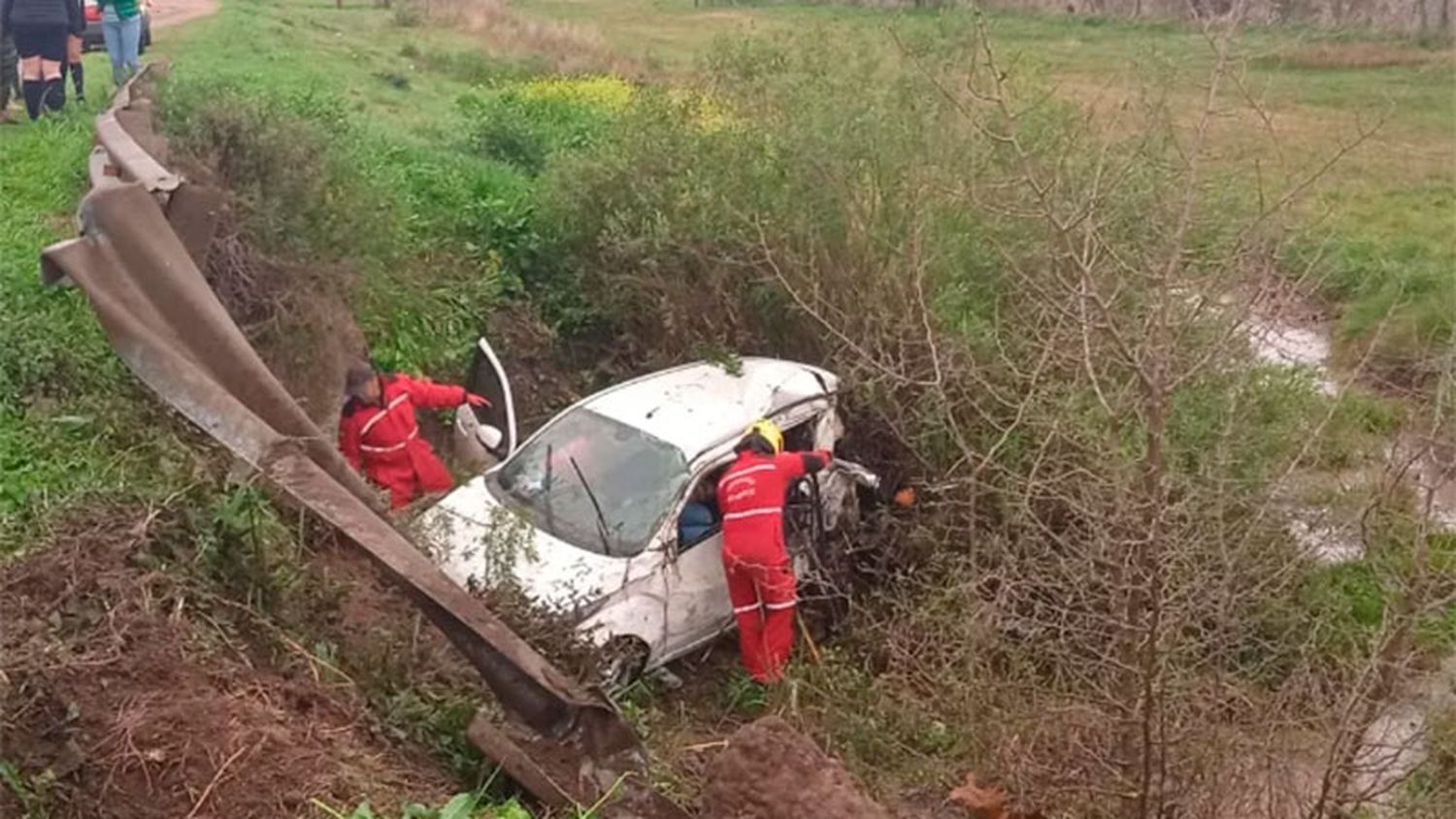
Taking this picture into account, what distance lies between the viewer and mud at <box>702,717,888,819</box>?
5508 millimetres

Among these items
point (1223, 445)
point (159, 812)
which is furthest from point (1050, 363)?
point (159, 812)

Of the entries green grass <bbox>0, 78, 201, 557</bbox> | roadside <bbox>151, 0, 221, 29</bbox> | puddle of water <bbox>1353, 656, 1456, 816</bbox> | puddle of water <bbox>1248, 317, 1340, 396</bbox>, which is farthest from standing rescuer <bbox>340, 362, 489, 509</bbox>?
roadside <bbox>151, 0, 221, 29</bbox>

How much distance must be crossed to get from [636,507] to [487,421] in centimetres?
218

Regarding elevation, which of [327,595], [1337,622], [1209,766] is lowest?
[1337,622]

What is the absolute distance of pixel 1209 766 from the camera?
728 centimetres

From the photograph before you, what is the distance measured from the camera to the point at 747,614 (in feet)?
30.3

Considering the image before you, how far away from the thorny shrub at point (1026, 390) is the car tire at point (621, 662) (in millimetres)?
1045

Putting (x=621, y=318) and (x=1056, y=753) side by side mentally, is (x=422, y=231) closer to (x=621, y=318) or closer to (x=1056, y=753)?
(x=621, y=318)

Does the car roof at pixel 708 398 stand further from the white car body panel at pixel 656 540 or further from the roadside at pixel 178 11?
the roadside at pixel 178 11

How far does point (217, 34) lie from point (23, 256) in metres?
13.8

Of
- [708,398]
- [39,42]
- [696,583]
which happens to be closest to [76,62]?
[39,42]

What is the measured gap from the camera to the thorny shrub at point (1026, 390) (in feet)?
23.6

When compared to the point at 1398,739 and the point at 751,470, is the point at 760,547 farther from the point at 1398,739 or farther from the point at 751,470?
the point at 1398,739

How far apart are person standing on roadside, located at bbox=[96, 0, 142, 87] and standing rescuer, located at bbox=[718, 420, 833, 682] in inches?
323
